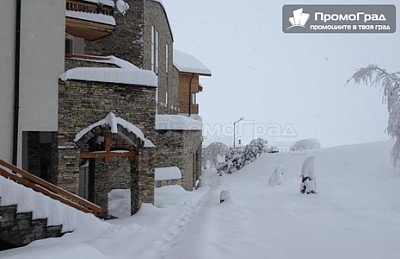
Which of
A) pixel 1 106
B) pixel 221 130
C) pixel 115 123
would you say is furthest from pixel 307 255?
pixel 221 130

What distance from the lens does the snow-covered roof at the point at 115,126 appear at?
955cm

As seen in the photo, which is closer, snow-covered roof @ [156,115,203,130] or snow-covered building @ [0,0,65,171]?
snow-covered building @ [0,0,65,171]

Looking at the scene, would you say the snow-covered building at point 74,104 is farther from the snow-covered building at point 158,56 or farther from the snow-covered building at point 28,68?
the snow-covered building at point 158,56

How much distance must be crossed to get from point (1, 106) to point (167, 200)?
22.3ft

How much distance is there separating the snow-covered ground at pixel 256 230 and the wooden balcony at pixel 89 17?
7.15 meters

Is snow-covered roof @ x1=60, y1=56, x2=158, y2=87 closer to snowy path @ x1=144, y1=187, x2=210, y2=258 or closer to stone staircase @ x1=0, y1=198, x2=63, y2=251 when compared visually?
stone staircase @ x1=0, y1=198, x2=63, y2=251

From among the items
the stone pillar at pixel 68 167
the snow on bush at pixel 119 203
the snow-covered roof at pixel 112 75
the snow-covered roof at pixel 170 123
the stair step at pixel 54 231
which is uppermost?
the snow-covered roof at pixel 112 75

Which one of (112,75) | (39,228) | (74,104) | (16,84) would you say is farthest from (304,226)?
(16,84)

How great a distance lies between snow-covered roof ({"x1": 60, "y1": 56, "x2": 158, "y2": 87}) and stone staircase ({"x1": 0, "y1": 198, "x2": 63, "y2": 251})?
14.2 ft

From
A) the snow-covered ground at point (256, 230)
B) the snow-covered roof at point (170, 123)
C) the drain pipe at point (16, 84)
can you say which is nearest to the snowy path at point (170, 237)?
the snow-covered ground at point (256, 230)

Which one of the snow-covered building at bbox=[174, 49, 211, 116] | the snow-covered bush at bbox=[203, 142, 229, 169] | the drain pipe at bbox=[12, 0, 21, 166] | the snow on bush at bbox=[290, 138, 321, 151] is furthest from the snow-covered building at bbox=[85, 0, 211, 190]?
the snow-covered bush at bbox=[203, 142, 229, 169]

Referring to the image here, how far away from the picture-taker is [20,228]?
22.6 feet

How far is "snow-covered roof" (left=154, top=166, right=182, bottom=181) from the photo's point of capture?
14366mm

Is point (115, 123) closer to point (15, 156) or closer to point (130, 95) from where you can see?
point (130, 95)
